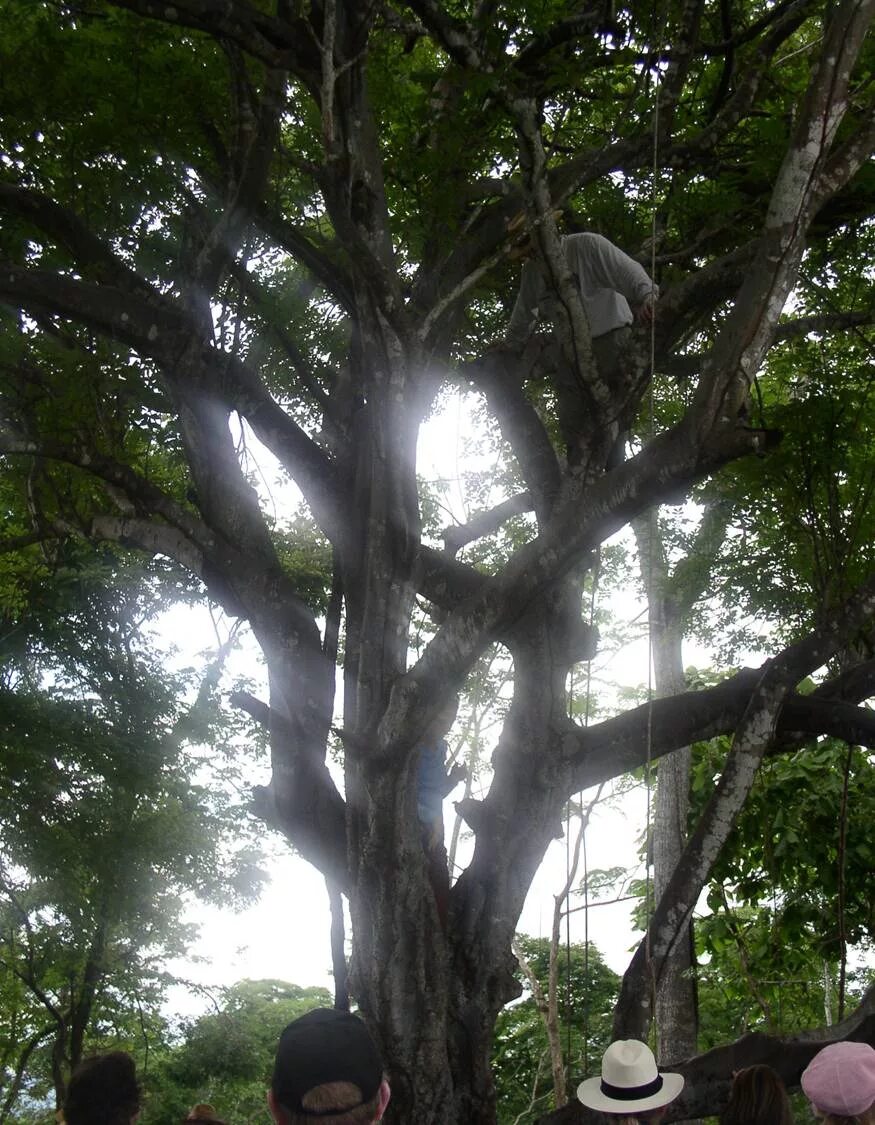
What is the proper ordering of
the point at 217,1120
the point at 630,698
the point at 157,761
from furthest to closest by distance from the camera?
the point at 630,698
the point at 157,761
the point at 217,1120

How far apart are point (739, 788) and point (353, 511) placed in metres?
2.01

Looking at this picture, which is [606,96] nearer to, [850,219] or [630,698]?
[850,219]

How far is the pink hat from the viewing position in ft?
7.55

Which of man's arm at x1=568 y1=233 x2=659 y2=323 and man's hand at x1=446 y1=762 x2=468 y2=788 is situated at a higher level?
man's arm at x1=568 y1=233 x2=659 y2=323

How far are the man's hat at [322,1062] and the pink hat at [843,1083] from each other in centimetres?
109

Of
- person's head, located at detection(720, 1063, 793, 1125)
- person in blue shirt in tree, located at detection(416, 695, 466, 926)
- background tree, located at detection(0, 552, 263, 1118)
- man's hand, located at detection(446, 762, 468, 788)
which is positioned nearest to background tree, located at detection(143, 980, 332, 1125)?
background tree, located at detection(0, 552, 263, 1118)

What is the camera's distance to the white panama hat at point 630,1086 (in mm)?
2816

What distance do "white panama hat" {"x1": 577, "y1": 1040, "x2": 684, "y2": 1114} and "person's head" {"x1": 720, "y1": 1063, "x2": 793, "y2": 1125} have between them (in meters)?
0.50

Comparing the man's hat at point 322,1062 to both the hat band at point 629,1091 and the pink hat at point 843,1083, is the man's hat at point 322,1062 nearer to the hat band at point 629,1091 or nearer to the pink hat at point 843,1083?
the pink hat at point 843,1083

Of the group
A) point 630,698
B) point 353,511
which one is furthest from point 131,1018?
point 353,511

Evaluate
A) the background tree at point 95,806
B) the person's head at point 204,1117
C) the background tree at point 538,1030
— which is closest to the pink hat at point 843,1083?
the person's head at point 204,1117

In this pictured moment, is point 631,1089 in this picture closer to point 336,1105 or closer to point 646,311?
point 336,1105

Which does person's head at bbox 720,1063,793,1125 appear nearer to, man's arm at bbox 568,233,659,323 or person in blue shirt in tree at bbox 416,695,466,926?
person in blue shirt in tree at bbox 416,695,466,926

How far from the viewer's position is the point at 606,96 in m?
5.60
